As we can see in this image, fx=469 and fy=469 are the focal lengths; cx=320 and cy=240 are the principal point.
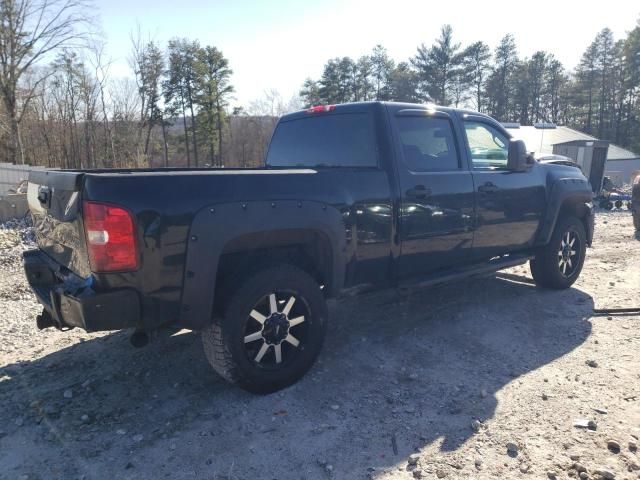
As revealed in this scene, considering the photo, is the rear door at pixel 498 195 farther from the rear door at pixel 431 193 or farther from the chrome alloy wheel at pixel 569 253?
the chrome alloy wheel at pixel 569 253

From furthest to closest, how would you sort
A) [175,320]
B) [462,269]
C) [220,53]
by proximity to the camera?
[220,53] < [462,269] < [175,320]

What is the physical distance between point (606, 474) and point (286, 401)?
1.92 meters

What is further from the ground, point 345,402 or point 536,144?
point 536,144

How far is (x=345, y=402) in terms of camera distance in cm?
326

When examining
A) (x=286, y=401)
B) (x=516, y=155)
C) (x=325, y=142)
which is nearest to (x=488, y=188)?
(x=516, y=155)

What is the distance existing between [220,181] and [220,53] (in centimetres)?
4316

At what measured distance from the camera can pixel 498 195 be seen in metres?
4.73

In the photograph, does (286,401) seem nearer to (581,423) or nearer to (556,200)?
(581,423)

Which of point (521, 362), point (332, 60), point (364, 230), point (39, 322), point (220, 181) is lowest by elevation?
point (521, 362)

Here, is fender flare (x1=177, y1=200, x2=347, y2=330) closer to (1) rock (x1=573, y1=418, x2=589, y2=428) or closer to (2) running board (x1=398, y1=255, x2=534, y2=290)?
(2) running board (x1=398, y1=255, x2=534, y2=290)

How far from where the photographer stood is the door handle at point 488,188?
→ 4559mm

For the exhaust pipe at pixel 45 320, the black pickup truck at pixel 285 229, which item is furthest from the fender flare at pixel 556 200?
the exhaust pipe at pixel 45 320

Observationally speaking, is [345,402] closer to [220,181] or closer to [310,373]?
[310,373]

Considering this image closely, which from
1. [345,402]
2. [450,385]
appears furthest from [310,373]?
[450,385]
